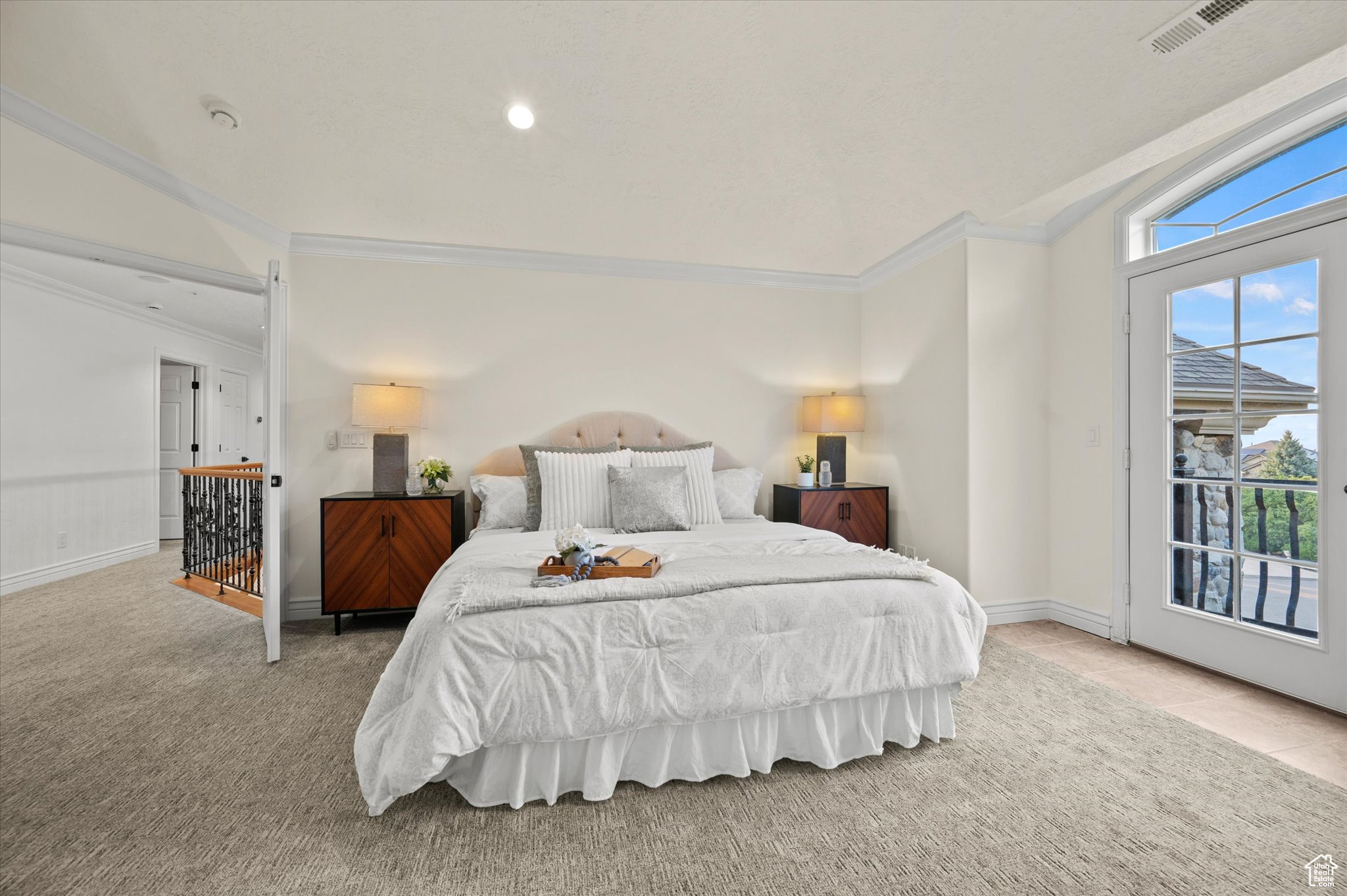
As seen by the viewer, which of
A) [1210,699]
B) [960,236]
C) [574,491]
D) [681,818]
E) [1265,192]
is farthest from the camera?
[960,236]

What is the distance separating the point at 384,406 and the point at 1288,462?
15.0 feet

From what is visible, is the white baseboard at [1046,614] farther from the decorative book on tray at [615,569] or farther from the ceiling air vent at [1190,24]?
the ceiling air vent at [1190,24]

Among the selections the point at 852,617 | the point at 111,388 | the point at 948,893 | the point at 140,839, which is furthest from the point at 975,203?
the point at 111,388

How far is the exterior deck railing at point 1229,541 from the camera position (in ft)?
8.34

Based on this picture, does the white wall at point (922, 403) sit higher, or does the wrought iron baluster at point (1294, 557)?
the white wall at point (922, 403)

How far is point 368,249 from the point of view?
3.82m

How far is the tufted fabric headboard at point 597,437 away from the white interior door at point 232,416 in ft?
17.4

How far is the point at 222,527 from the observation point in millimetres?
4844

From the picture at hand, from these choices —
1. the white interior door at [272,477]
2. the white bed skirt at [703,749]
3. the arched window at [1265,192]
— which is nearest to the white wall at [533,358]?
the white interior door at [272,477]

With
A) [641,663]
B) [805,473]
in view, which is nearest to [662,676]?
[641,663]

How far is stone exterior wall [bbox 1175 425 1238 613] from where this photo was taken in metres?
2.78

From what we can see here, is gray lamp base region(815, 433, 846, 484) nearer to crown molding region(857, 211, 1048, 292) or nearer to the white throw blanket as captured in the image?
crown molding region(857, 211, 1048, 292)

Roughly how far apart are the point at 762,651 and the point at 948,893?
0.76m

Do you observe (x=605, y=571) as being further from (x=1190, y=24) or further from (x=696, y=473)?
(x=1190, y=24)
